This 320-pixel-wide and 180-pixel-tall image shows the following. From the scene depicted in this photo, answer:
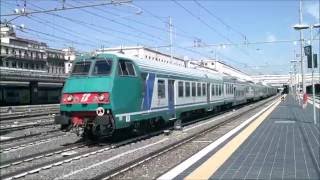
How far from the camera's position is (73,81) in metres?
16.9

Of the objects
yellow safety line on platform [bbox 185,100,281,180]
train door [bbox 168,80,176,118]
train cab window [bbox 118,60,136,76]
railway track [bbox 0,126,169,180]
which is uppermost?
train cab window [bbox 118,60,136,76]

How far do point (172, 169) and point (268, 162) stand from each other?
2.37 metres

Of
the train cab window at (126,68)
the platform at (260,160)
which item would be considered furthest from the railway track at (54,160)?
the platform at (260,160)

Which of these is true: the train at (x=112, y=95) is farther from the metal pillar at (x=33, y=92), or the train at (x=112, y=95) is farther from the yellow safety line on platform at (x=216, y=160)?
the metal pillar at (x=33, y=92)

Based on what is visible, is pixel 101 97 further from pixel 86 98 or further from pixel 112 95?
pixel 86 98

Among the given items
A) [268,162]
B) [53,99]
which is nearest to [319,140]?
[268,162]

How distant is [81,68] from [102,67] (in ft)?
3.30

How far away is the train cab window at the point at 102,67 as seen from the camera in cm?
1650

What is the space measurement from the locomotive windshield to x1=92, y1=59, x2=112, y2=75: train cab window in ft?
1.07

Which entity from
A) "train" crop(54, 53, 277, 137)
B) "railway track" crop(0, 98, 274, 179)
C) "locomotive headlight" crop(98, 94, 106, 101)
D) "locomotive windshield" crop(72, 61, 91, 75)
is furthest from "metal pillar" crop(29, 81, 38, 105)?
"locomotive headlight" crop(98, 94, 106, 101)

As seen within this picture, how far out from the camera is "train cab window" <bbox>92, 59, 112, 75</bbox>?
1650cm

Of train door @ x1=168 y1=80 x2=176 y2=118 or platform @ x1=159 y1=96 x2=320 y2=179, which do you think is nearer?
platform @ x1=159 y1=96 x2=320 y2=179

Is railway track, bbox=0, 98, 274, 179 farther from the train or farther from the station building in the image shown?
the station building

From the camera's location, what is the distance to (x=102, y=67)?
16.7m
